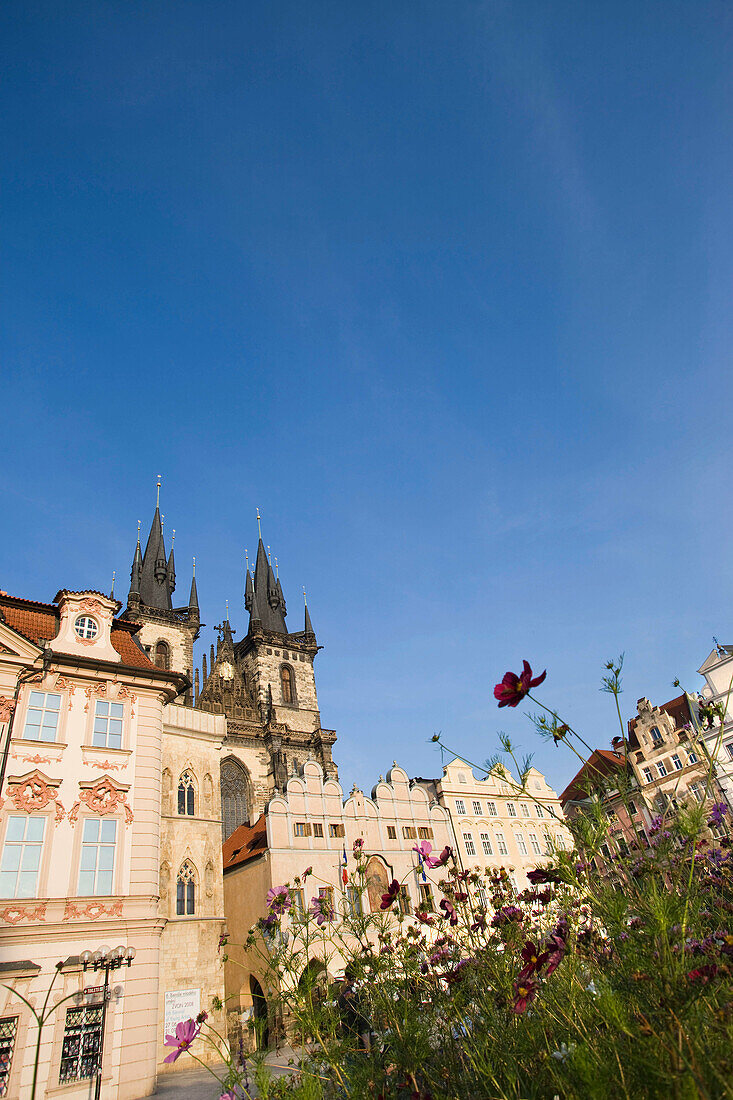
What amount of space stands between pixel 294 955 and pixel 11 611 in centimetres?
1522

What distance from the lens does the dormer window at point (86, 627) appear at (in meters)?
17.6

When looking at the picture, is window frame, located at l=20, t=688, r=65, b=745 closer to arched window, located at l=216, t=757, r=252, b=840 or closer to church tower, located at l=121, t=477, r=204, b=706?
arched window, located at l=216, t=757, r=252, b=840

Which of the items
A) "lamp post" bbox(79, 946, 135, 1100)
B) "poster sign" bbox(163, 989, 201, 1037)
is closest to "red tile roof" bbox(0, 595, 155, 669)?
"lamp post" bbox(79, 946, 135, 1100)

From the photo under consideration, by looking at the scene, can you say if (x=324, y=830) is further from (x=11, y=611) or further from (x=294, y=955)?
(x=294, y=955)

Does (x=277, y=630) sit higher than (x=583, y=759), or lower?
higher

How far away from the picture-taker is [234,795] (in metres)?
40.9

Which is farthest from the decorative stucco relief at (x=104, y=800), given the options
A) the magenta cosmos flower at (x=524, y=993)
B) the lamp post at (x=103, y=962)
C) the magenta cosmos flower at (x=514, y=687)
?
the magenta cosmos flower at (x=514, y=687)

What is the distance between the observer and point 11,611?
56.1ft

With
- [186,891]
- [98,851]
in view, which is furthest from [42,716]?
[186,891]

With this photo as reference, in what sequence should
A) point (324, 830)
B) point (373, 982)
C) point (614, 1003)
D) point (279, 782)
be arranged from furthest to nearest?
1. point (279, 782)
2. point (324, 830)
3. point (373, 982)
4. point (614, 1003)

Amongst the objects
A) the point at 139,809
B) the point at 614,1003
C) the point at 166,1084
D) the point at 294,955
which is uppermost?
the point at 139,809

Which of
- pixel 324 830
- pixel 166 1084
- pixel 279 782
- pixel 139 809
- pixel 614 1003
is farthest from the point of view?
pixel 279 782

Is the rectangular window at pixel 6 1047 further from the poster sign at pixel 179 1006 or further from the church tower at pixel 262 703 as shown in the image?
the church tower at pixel 262 703

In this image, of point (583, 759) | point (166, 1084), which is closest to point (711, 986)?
point (583, 759)
